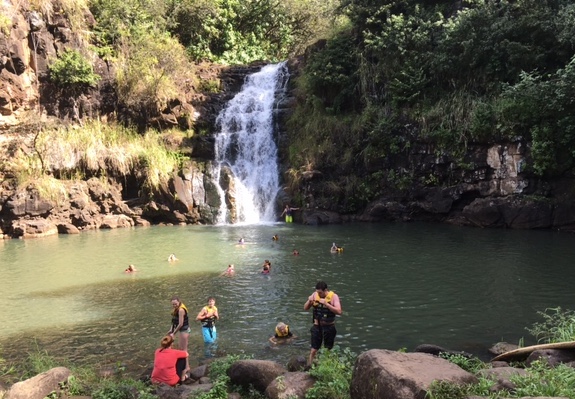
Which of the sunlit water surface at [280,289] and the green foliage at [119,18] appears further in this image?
the green foliage at [119,18]

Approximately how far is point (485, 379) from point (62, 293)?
40.1 ft

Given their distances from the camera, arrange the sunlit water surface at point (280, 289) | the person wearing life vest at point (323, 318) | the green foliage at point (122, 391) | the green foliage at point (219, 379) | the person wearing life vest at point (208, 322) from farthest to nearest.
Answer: the sunlit water surface at point (280, 289)
the person wearing life vest at point (208, 322)
the person wearing life vest at point (323, 318)
the green foliage at point (122, 391)
the green foliage at point (219, 379)

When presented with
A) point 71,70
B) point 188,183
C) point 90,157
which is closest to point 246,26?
point 71,70

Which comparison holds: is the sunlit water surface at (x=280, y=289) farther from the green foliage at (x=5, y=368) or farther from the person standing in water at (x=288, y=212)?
the person standing in water at (x=288, y=212)

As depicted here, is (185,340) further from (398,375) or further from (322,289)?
(398,375)

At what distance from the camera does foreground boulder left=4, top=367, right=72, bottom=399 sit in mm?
6973

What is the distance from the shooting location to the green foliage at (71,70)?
98.3 ft

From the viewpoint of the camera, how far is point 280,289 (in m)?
14.1

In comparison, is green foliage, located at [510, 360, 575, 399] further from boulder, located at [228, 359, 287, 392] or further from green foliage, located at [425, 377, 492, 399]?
boulder, located at [228, 359, 287, 392]

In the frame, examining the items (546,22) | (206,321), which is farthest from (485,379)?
(546,22)

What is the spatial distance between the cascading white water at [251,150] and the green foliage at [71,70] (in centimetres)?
878

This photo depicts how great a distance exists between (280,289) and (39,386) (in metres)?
7.73

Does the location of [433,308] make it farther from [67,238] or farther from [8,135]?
[8,135]

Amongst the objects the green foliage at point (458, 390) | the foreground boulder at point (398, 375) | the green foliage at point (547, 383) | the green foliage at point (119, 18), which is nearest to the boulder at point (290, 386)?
the foreground boulder at point (398, 375)
